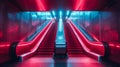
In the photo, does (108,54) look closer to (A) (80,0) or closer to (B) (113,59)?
(B) (113,59)

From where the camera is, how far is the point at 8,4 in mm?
8016

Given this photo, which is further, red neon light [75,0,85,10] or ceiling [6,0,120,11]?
red neon light [75,0,85,10]

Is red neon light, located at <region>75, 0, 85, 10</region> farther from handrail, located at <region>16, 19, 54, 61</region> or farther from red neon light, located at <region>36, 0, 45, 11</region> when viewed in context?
handrail, located at <region>16, 19, 54, 61</region>

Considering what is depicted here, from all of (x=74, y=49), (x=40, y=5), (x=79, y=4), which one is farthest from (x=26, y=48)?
(x=79, y=4)

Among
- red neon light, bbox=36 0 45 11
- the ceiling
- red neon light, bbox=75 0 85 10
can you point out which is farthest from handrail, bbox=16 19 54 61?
red neon light, bbox=75 0 85 10

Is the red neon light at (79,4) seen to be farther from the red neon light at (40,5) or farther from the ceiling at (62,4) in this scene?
the red neon light at (40,5)

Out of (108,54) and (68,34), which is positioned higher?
(68,34)

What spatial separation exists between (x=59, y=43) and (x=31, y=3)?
105 inches

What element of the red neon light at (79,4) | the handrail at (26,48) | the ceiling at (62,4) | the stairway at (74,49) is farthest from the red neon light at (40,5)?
the stairway at (74,49)

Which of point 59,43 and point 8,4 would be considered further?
point 59,43

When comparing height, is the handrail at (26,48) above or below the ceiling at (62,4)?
below

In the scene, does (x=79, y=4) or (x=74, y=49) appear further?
(x=74, y=49)

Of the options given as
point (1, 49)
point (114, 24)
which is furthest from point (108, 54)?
point (1, 49)

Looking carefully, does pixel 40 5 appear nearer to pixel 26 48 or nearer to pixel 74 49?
pixel 26 48
